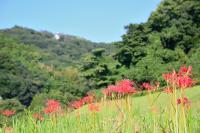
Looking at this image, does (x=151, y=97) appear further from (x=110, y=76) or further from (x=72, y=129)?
(x=110, y=76)

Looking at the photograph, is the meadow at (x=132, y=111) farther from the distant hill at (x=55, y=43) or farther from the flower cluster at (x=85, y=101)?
the distant hill at (x=55, y=43)

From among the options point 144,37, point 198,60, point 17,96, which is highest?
point 144,37

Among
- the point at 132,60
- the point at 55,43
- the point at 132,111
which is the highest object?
the point at 55,43

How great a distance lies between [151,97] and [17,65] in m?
54.3

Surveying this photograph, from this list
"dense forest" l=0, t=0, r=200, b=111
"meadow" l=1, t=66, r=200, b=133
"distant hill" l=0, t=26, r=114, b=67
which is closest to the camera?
"meadow" l=1, t=66, r=200, b=133

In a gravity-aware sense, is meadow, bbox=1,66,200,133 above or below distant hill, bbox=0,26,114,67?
below

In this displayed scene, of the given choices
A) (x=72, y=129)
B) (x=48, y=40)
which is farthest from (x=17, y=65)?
(x=72, y=129)

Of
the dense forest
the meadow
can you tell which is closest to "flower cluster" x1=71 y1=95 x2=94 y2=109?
the meadow

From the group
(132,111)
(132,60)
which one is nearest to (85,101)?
(132,111)

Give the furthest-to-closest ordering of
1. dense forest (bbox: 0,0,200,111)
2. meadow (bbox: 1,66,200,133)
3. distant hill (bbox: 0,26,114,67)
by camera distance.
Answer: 1. distant hill (bbox: 0,26,114,67)
2. dense forest (bbox: 0,0,200,111)
3. meadow (bbox: 1,66,200,133)

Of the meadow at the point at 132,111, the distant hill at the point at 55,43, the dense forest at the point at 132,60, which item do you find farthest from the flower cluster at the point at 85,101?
the distant hill at the point at 55,43

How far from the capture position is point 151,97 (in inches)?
104

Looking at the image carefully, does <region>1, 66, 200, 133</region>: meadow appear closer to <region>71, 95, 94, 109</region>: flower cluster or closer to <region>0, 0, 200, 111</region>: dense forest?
<region>71, 95, 94, 109</region>: flower cluster

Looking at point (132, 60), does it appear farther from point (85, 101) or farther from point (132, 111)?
point (132, 111)
